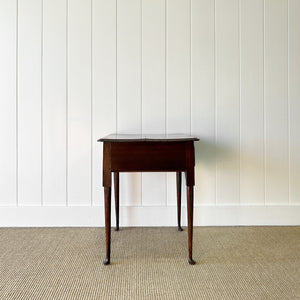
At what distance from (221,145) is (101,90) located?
2.75ft

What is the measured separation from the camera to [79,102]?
2217mm

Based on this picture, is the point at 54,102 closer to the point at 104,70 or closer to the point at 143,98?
the point at 104,70

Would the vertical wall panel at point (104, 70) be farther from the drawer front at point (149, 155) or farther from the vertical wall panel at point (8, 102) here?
the drawer front at point (149, 155)

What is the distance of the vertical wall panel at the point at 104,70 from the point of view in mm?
2205

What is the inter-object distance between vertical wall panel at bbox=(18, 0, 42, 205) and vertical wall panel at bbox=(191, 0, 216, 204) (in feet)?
3.22

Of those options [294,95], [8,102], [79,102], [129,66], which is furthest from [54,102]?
[294,95]

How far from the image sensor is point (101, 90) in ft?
7.27

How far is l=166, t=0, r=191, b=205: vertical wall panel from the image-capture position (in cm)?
221

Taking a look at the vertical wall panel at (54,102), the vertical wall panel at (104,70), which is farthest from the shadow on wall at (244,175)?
the vertical wall panel at (54,102)

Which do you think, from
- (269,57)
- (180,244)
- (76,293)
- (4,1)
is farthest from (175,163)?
(4,1)

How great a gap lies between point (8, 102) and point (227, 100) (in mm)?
1387

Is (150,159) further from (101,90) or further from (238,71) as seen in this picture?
(238,71)

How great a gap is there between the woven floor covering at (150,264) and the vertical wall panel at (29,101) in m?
0.30

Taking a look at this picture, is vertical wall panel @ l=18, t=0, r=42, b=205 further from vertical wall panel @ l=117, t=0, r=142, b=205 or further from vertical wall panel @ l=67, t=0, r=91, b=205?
vertical wall panel @ l=117, t=0, r=142, b=205
